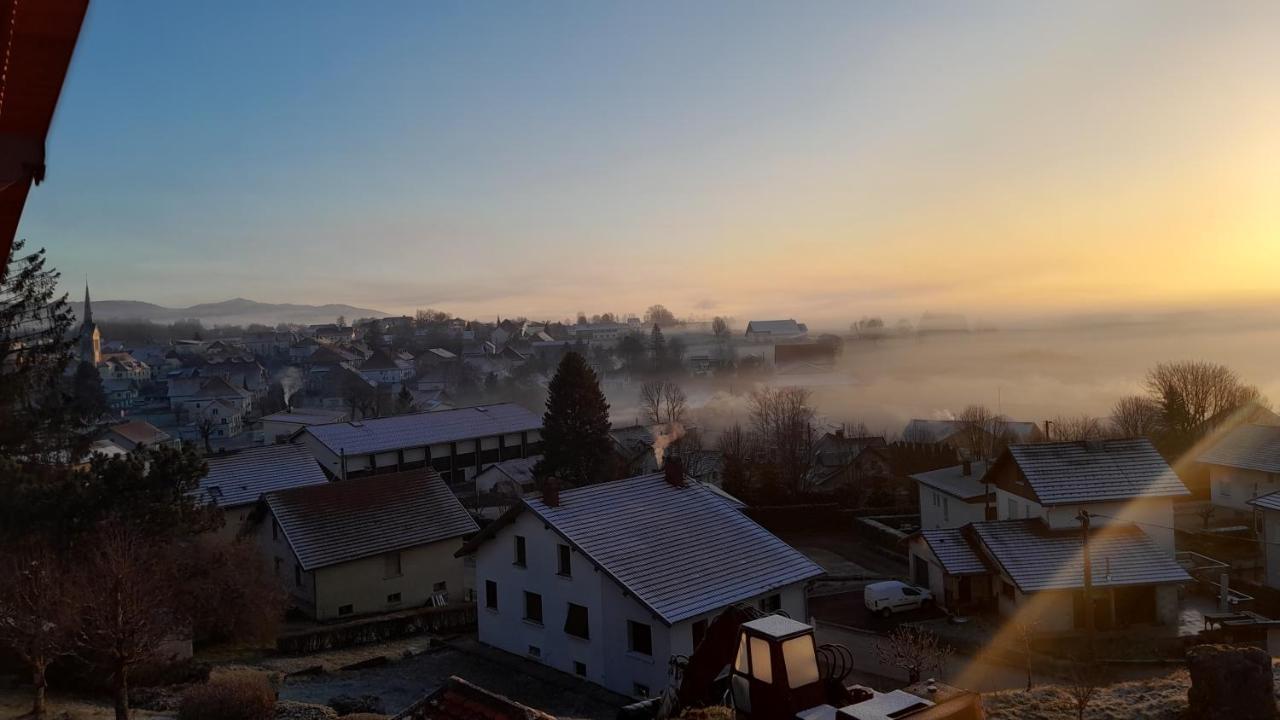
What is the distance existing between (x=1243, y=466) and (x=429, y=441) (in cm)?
4809

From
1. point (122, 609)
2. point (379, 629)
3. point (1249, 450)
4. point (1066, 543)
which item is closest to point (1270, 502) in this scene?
point (1066, 543)

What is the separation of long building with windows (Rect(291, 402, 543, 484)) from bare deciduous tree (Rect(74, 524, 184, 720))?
96.2 ft

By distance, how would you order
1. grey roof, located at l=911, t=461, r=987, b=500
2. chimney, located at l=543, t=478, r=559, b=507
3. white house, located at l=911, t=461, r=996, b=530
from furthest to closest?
1. grey roof, located at l=911, t=461, r=987, b=500
2. white house, located at l=911, t=461, r=996, b=530
3. chimney, located at l=543, t=478, r=559, b=507

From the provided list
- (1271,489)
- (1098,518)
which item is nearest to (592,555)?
(1098,518)

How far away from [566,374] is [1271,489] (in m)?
37.8

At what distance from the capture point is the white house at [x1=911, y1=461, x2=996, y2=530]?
113ft

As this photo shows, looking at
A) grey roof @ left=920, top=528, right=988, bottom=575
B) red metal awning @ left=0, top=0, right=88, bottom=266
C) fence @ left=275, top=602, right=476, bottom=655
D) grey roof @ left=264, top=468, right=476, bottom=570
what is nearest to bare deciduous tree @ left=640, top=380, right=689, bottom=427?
grey roof @ left=264, top=468, right=476, bottom=570

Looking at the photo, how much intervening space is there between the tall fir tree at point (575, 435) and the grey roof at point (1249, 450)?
33410 mm

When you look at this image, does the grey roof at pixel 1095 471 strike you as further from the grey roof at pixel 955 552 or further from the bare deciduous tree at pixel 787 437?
the bare deciduous tree at pixel 787 437

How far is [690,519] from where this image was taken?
80.7 ft

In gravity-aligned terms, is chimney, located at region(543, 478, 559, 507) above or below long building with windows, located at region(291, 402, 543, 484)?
above

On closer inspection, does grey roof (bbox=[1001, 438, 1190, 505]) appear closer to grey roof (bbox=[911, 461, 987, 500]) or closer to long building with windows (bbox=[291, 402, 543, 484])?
grey roof (bbox=[911, 461, 987, 500])

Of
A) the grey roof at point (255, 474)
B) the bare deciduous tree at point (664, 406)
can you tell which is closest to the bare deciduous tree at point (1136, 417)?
the bare deciduous tree at point (664, 406)

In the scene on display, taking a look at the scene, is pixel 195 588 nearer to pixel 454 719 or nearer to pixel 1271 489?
pixel 454 719
